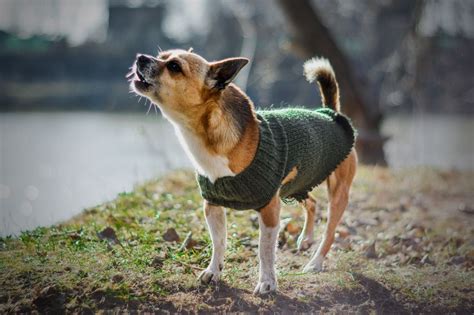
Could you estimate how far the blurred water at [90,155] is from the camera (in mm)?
8492

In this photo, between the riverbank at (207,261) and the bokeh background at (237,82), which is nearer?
the riverbank at (207,261)

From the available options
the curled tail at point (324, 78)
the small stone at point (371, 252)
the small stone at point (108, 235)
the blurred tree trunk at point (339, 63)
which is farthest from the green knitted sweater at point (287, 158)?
the blurred tree trunk at point (339, 63)

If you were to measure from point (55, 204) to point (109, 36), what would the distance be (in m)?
7.83

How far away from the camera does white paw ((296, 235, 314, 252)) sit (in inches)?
210

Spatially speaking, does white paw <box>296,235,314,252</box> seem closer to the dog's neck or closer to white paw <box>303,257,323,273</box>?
white paw <box>303,257,323,273</box>

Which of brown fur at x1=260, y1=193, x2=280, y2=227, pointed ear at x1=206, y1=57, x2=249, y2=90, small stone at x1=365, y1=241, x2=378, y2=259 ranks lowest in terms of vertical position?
small stone at x1=365, y1=241, x2=378, y2=259

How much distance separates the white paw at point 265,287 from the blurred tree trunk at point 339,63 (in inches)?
297

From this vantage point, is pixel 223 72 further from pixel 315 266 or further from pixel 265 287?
pixel 315 266

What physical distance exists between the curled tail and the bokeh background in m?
1.90

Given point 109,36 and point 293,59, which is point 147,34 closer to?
point 109,36

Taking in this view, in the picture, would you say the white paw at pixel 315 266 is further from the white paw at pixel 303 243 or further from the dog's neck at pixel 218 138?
the dog's neck at pixel 218 138

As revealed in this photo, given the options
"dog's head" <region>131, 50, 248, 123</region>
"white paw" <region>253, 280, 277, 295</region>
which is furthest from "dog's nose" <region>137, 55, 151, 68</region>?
"white paw" <region>253, 280, 277, 295</region>

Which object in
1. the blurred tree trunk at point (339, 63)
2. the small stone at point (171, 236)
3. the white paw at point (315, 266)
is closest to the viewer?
the white paw at point (315, 266)

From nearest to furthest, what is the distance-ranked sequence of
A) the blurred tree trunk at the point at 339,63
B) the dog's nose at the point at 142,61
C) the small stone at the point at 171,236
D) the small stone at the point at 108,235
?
1. the dog's nose at the point at 142,61
2. the small stone at the point at 108,235
3. the small stone at the point at 171,236
4. the blurred tree trunk at the point at 339,63
